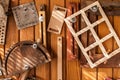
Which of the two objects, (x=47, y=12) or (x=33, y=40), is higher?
(x=47, y=12)

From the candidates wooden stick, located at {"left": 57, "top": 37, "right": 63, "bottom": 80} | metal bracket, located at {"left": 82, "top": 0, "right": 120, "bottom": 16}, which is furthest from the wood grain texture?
metal bracket, located at {"left": 82, "top": 0, "right": 120, "bottom": 16}

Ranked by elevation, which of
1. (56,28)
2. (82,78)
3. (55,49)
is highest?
(56,28)

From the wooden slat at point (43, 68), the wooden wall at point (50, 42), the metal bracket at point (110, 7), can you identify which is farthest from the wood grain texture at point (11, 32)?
the metal bracket at point (110, 7)

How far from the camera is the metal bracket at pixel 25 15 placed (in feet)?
4.92

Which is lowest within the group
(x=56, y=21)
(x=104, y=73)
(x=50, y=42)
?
(x=104, y=73)

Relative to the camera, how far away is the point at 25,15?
4.93ft

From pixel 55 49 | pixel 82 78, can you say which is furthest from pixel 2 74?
pixel 82 78

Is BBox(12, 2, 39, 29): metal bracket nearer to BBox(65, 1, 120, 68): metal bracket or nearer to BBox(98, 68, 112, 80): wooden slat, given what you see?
BBox(65, 1, 120, 68): metal bracket

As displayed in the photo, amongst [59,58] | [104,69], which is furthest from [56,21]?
[104,69]

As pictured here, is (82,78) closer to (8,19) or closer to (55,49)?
(55,49)

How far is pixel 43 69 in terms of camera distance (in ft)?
4.99

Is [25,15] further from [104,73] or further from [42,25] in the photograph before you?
[104,73]

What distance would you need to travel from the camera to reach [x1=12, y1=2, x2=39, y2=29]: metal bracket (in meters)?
1.50

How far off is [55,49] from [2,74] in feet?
0.97
